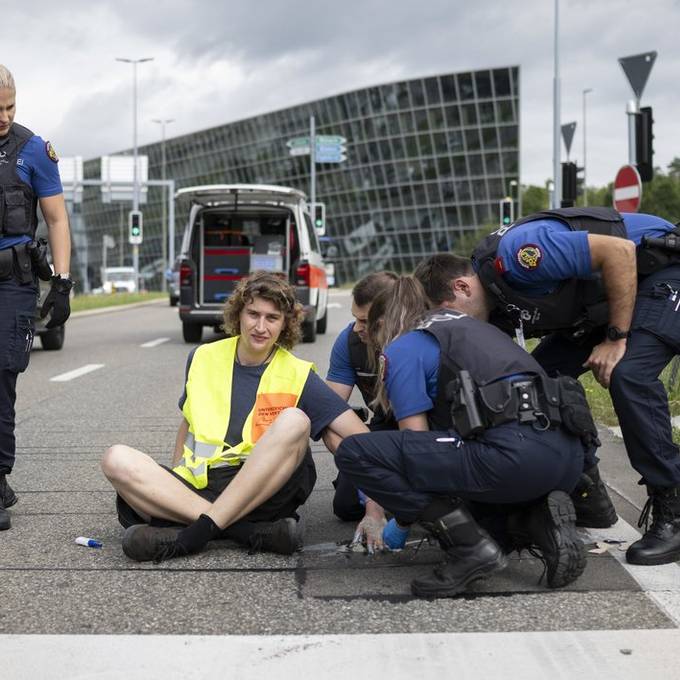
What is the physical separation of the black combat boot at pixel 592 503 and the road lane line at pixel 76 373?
761cm

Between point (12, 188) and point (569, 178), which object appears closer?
point (12, 188)

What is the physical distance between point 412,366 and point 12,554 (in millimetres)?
1767

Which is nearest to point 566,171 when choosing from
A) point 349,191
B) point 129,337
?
point 129,337

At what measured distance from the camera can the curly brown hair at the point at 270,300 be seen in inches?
177

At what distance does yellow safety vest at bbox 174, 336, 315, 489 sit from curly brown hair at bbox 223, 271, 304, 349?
0.10 metres

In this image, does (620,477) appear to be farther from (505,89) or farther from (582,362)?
(505,89)

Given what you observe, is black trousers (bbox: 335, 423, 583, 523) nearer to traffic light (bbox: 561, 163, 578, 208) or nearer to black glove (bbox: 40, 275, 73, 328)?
black glove (bbox: 40, 275, 73, 328)

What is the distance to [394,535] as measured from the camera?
13.4 feet

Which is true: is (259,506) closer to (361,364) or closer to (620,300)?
(361,364)

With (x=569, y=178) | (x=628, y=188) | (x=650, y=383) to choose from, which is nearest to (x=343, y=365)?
(x=650, y=383)

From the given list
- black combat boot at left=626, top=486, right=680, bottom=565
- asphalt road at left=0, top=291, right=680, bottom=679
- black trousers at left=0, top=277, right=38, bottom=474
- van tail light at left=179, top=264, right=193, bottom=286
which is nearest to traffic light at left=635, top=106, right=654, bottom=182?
van tail light at left=179, top=264, right=193, bottom=286

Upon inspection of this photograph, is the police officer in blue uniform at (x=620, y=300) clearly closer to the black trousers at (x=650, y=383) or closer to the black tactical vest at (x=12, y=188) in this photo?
the black trousers at (x=650, y=383)

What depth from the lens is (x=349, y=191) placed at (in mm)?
80812

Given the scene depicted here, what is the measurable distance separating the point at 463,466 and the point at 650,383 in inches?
35.9
